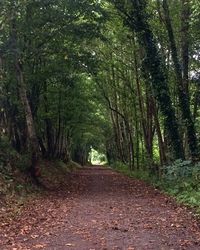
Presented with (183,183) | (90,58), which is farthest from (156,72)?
(183,183)

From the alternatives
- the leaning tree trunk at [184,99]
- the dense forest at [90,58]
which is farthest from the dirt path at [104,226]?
the leaning tree trunk at [184,99]

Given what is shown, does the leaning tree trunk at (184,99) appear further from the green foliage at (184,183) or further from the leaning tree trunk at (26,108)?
the leaning tree trunk at (26,108)

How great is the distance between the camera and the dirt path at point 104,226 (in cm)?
881

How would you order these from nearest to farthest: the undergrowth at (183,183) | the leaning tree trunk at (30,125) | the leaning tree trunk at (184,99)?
the undergrowth at (183,183) < the leaning tree trunk at (30,125) < the leaning tree trunk at (184,99)

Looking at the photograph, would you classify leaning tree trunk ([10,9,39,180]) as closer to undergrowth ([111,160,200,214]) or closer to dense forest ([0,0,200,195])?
dense forest ([0,0,200,195])

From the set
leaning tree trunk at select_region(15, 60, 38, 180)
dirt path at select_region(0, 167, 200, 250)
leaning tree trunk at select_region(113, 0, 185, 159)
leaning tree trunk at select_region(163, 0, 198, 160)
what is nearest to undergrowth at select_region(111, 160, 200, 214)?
dirt path at select_region(0, 167, 200, 250)

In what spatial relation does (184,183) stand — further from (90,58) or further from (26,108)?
(90,58)

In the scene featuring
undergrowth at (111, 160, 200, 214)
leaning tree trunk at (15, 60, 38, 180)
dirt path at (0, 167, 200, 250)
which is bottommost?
dirt path at (0, 167, 200, 250)

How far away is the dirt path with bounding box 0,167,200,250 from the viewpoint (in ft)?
28.9

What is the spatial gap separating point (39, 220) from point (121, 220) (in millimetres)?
2177

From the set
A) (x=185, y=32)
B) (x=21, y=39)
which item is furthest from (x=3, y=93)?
(x=185, y=32)

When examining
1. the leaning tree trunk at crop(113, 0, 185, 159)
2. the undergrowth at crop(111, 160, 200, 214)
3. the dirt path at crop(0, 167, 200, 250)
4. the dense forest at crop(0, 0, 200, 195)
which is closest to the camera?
the dirt path at crop(0, 167, 200, 250)

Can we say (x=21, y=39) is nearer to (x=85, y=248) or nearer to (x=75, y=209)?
(x=75, y=209)

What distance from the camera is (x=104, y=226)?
1069 centimetres
